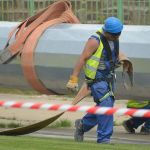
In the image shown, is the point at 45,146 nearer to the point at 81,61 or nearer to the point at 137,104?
the point at 81,61

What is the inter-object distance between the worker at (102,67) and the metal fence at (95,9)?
16.0 feet

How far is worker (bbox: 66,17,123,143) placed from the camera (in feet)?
28.3

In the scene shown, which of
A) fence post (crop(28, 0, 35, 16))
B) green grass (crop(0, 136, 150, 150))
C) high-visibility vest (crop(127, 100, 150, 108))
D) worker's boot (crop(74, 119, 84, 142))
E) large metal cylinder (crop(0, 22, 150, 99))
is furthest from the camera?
fence post (crop(28, 0, 35, 16))

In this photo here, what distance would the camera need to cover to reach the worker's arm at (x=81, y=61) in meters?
8.58

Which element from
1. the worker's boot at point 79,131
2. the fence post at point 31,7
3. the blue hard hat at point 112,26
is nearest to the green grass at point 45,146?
the worker's boot at point 79,131

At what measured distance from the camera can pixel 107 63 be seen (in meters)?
8.80

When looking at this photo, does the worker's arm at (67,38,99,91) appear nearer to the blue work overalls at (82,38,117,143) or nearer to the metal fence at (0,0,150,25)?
the blue work overalls at (82,38,117,143)

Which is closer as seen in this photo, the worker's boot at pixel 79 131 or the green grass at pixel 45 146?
the green grass at pixel 45 146

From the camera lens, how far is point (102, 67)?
8797 millimetres

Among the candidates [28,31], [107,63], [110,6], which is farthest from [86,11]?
[107,63]

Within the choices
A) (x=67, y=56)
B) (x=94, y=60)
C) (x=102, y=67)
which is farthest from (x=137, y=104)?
(x=94, y=60)

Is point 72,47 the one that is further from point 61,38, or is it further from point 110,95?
point 110,95

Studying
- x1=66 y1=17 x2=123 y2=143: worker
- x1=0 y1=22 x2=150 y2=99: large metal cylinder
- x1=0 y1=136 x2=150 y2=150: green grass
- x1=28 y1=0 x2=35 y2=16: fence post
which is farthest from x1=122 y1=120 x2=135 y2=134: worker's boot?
x1=28 y1=0 x2=35 y2=16: fence post

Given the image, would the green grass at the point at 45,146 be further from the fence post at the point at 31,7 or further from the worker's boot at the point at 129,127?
the fence post at the point at 31,7
